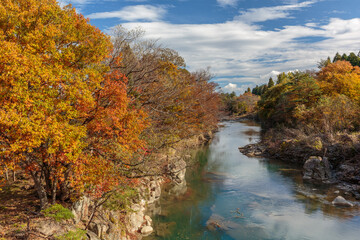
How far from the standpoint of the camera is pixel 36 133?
8.21 meters

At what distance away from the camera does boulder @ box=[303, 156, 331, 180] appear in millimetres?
25469

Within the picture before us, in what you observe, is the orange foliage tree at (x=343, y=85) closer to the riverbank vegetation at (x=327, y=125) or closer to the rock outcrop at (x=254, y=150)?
the riverbank vegetation at (x=327, y=125)

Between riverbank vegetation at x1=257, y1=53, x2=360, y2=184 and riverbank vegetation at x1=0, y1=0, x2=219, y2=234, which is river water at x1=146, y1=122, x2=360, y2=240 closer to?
riverbank vegetation at x1=257, y1=53, x2=360, y2=184

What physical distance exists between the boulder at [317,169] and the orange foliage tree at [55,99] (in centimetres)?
2108

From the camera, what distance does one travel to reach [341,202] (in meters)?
19.2

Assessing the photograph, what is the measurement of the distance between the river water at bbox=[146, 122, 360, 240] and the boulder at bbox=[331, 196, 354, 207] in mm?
450

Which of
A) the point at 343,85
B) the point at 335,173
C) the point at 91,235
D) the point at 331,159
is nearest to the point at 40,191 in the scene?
the point at 91,235

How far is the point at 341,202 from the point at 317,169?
22.8 ft

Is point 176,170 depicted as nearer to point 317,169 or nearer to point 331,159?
point 317,169

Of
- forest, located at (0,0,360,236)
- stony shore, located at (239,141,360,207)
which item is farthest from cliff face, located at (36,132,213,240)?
stony shore, located at (239,141,360,207)

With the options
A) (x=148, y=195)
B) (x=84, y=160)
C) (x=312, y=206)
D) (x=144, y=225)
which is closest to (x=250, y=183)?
(x=312, y=206)

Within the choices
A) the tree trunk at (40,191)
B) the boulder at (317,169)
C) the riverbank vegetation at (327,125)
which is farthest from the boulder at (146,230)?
the riverbank vegetation at (327,125)

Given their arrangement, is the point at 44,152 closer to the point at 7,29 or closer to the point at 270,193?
the point at 7,29

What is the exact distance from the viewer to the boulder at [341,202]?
1905 centimetres
